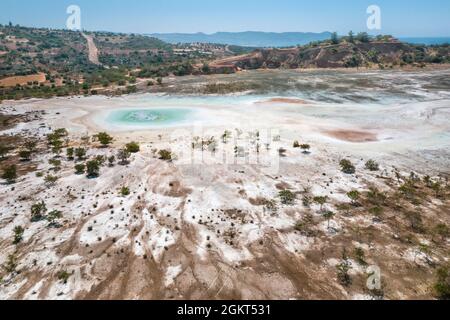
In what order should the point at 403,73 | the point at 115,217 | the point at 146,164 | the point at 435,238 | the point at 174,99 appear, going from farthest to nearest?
the point at 403,73 < the point at 174,99 < the point at 146,164 < the point at 115,217 < the point at 435,238

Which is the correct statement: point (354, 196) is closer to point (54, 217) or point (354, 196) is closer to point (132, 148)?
point (54, 217)

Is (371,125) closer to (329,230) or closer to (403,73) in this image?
(329,230)

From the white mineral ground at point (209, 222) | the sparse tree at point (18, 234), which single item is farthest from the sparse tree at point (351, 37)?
the sparse tree at point (18, 234)

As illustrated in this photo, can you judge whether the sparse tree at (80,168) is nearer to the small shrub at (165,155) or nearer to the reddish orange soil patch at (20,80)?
the small shrub at (165,155)
